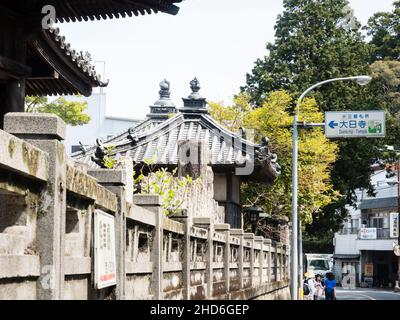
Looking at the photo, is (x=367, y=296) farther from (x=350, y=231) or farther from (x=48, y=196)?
(x=48, y=196)

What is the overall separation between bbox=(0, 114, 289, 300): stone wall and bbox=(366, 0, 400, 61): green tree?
189ft

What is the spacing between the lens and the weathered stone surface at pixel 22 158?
560cm

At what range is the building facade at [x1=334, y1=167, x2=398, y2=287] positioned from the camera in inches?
3291

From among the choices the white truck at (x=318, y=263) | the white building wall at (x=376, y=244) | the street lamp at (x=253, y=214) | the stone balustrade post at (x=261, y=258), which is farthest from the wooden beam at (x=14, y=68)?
the white truck at (x=318, y=263)

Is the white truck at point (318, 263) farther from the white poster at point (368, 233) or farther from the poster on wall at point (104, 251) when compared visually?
the poster on wall at point (104, 251)

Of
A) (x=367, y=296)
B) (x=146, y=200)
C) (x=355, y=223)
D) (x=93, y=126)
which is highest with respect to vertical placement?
(x=93, y=126)

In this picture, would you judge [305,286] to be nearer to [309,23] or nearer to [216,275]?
[309,23]

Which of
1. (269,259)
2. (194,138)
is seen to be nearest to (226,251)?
(194,138)

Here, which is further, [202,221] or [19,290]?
[202,221]

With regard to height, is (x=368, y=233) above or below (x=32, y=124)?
above

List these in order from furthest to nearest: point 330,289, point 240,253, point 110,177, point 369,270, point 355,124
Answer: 1. point 369,270
2. point 330,289
3. point 355,124
4. point 240,253
5. point 110,177

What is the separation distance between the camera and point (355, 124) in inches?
1122

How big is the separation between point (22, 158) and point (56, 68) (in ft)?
29.9

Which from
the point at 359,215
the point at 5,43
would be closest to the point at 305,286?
the point at 5,43
